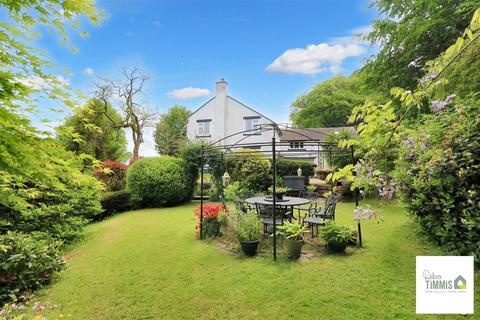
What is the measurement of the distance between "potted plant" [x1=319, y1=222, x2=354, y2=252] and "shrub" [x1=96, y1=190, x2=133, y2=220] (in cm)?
867

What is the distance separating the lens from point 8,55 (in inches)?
69.7

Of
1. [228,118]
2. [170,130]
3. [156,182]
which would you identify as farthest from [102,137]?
[156,182]

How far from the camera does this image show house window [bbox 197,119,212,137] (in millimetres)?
22094

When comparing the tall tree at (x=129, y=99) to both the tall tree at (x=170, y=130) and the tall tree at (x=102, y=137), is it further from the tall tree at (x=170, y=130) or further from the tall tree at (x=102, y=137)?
the tall tree at (x=170, y=130)

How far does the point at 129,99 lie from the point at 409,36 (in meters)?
17.9

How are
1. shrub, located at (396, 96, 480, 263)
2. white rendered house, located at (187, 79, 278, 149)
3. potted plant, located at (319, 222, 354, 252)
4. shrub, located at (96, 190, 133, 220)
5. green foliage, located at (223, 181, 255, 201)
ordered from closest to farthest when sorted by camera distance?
shrub, located at (396, 96, 480, 263) → potted plant, located at (319, 222, 354, 252) → green foliage, located at (223, 181, 255, 201) → shrub, located at (96, 190, 133, 220) → white rendered house, located at (187, 79, 278, 149)

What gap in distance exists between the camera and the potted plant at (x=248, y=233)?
505 cm

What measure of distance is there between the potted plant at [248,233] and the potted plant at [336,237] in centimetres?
138

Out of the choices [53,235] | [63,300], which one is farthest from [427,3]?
[53,235]

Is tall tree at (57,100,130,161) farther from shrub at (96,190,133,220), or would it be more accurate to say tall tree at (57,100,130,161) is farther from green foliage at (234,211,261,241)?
green foliage at (234,211,261,241)

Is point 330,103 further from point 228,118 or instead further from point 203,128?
point 203,128

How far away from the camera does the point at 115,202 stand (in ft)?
34.1

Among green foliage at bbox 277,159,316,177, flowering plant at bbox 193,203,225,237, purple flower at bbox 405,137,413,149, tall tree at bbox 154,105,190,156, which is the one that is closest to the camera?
purple flower at bbox 405,137,413,149

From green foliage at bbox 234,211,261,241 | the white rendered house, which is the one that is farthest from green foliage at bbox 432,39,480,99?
the white rendered house
